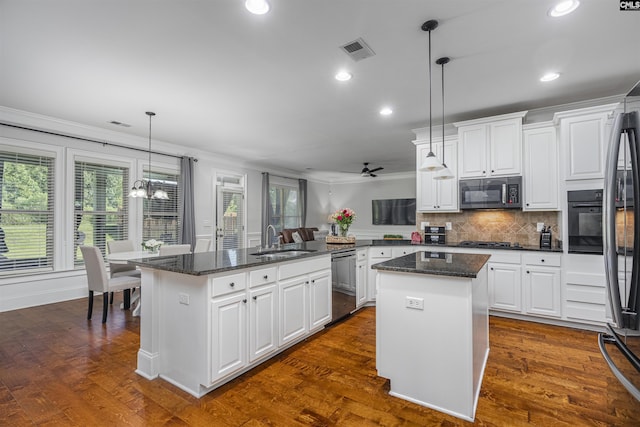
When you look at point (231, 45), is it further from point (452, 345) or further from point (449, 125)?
point (449, 125)

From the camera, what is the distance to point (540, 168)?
3.79 meters

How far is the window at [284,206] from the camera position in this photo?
28.2 ft

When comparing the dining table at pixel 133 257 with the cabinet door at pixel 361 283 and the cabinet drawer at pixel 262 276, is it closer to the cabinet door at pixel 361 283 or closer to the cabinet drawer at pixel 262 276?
the cabinet drawer at pixel 262 276

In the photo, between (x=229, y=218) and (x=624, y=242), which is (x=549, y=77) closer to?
(x=624, y=242)

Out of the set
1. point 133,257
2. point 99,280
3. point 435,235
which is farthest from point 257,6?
point 435,235

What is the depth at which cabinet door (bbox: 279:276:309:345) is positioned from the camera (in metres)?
2.75

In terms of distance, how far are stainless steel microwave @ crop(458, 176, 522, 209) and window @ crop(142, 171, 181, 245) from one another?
16.8 feet

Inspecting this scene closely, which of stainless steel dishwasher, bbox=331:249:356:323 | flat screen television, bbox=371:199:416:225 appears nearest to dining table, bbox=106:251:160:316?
stainless steel dishwasher, bbox=331:249:356:323

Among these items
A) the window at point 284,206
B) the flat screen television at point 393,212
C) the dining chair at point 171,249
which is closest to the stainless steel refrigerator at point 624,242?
the dining chair at point 171,249

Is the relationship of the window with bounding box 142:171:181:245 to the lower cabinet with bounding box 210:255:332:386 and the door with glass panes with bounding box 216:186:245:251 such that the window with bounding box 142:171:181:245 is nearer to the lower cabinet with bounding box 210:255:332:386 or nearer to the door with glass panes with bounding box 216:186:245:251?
the door with glass panes with bounding box 216:186:245:251

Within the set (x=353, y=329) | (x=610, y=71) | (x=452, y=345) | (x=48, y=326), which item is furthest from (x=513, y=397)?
(x=48, y=326)

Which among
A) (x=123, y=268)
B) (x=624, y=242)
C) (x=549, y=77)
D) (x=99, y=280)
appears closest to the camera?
(x=624, y=242)

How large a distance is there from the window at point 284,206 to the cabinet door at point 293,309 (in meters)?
5.55

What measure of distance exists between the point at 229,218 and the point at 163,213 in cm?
162
